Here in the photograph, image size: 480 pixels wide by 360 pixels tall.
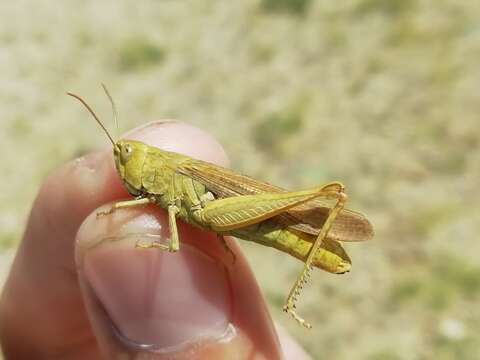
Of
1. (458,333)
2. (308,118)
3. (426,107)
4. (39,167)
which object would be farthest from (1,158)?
(458,333)

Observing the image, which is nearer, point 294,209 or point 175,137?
point 294,209

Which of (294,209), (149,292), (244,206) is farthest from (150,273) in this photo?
(294,209)

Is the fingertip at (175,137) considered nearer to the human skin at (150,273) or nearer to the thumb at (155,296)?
the human skin at (150,273)

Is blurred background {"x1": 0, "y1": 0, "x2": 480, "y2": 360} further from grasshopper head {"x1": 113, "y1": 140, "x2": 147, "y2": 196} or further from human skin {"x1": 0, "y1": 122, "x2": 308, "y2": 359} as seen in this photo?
grasshopper head {"x1": 113, "y1": 140, "x2": 147, "y2": 196}

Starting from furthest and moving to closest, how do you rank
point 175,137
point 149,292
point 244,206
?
point 175,137
point 244,206
point 149,292

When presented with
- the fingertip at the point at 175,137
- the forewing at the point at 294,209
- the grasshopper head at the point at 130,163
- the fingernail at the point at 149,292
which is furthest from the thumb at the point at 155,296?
the fingertip at the point at 175,137

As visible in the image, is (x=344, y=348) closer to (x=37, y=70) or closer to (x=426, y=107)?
(x=426, y=107)

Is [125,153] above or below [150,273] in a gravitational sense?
above

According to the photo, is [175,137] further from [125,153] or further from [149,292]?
[149,292]

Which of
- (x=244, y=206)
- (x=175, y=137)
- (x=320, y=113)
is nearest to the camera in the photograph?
(x=244, y=206)
